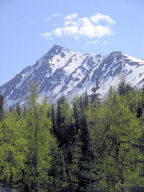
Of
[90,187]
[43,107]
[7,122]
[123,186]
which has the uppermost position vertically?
[43,107]

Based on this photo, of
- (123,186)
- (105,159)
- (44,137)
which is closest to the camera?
(123,186)

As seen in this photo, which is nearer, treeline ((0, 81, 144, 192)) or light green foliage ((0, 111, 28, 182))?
treeline ((0, 81, 144, 192))

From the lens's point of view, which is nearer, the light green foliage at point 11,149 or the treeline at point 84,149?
the treeline at point 84,149

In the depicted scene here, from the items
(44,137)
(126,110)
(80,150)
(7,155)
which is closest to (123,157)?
(126,110)

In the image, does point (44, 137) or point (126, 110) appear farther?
point (44, 137)

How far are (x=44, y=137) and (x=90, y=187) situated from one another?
40.2 ft

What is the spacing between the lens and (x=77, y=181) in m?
37.1

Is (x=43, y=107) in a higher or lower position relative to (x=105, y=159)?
higher

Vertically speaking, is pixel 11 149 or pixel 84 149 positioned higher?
pixel 11 149

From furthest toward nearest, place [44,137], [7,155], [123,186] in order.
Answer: [44,137] < [7,155] < [123,186]

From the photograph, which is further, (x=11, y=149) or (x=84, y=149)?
(x=84, y=149)

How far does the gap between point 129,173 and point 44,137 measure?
1233cm

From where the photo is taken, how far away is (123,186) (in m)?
23.6

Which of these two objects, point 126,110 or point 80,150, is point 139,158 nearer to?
point 126,110
